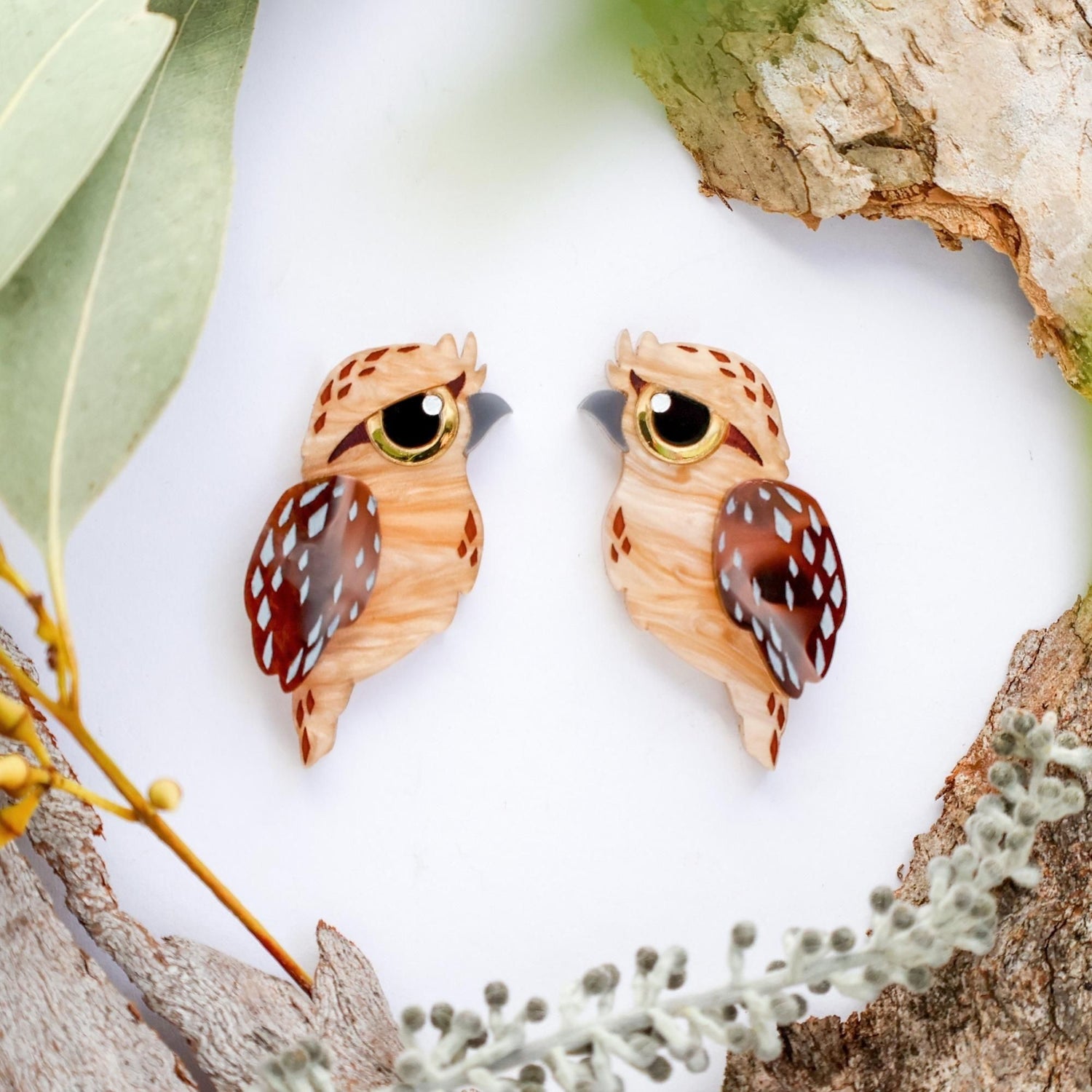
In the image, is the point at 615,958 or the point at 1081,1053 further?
the point at 615,958

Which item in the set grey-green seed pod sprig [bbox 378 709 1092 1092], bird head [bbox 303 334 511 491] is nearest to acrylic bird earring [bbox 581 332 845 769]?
bird head [bbox 303 334 511 491]

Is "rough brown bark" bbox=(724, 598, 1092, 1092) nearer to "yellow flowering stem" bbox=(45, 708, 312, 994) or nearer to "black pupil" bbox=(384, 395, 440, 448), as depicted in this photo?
"yellow flowering stem" bbox=(45, 708, 312, 994)

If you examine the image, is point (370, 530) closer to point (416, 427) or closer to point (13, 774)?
point (416, 427)

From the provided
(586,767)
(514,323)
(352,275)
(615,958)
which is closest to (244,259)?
(352,275)

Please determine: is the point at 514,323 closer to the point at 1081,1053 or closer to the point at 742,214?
the point at 742,214

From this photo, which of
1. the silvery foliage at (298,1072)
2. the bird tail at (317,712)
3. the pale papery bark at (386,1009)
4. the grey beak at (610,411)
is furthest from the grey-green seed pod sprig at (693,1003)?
the grey beak at (610,411)

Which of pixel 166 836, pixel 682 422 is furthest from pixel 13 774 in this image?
pixel 682 422
